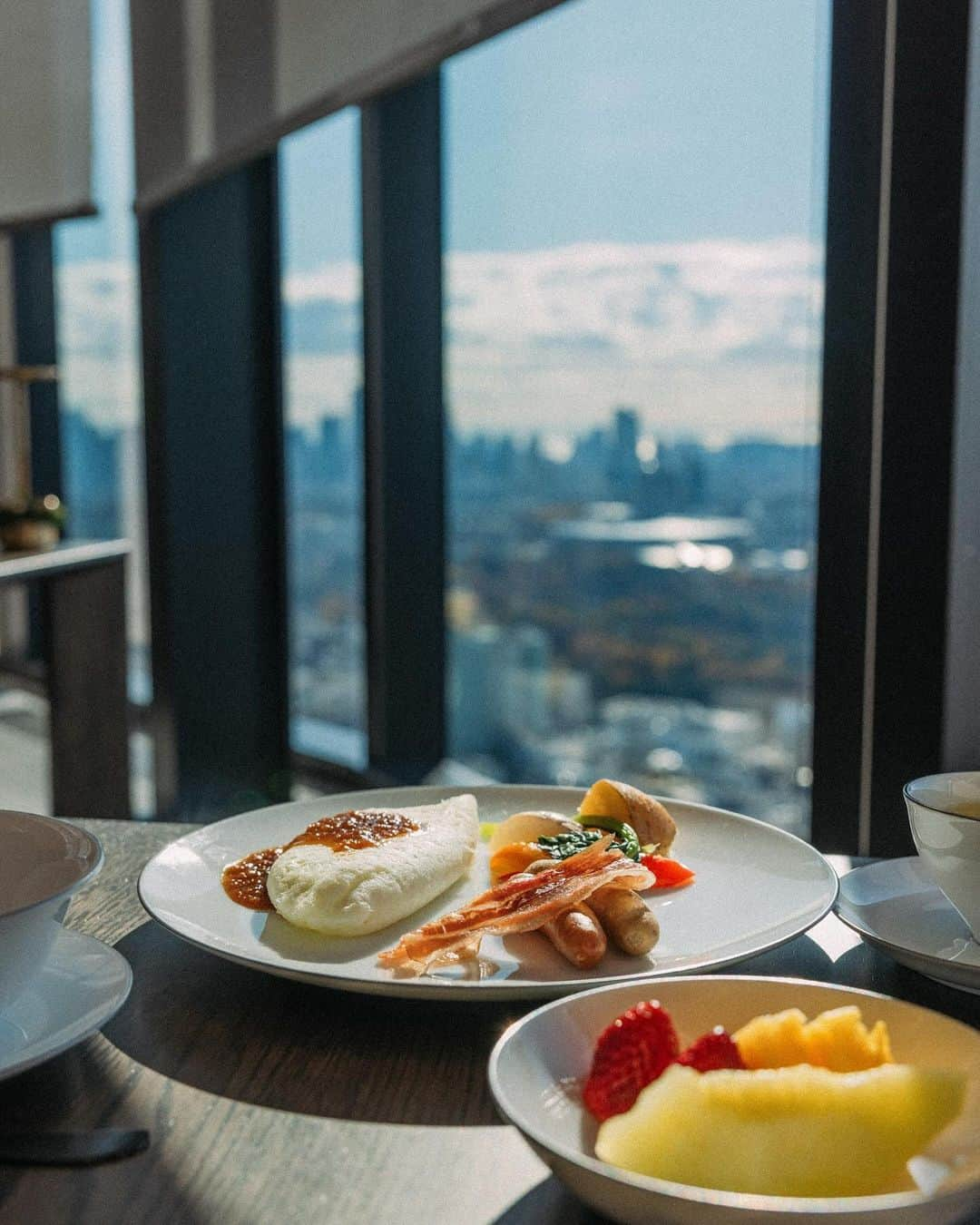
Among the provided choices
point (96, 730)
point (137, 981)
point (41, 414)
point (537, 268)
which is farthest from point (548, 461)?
point (41, 414)

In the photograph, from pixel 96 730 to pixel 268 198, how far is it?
Result: 1131mm

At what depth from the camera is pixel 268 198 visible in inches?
96.1

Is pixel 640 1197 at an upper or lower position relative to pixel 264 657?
upper

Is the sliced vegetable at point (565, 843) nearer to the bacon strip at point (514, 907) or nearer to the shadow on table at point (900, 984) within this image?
the bacon strip at point (514, 907)

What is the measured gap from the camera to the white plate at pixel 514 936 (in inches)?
23.1

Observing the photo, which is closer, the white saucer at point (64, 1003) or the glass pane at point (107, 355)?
the white saucer at point (64, 1003)

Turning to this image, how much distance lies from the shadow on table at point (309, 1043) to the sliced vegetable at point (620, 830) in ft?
0.55

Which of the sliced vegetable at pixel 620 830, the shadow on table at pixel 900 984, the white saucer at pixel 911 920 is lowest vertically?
the shadow on table at pixel 900 984

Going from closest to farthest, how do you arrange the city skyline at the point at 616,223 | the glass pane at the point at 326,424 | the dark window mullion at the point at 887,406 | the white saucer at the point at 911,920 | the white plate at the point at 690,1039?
the white plate at the point at 690,1039, the white saucer at the point at 911,920, the dark window mullion at the point at 887,406, the city skyline at the point at 616,223, the glass pane at the point at 326,424

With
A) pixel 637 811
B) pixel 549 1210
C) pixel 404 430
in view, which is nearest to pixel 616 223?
pixel 404 430

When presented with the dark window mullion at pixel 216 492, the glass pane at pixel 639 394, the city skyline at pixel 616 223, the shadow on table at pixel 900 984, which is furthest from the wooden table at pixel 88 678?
the shadow on table at pixel 900 984

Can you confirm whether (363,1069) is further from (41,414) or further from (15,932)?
(41,414)

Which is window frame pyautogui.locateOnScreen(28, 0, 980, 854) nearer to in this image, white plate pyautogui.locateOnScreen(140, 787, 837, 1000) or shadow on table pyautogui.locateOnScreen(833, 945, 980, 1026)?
white plate pyautogui.locateOnScreen(140, 787, 837, 1000)

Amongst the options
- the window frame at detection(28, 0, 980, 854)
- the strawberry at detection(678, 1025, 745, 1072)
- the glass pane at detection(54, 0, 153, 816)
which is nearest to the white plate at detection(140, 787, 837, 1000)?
the strawberry at detection(678, 1025, 745, 1072)
